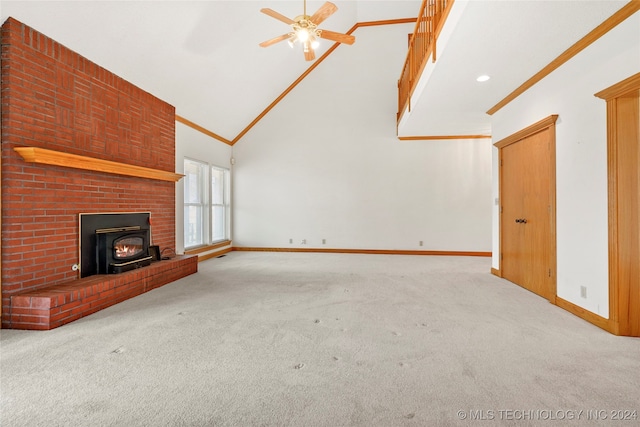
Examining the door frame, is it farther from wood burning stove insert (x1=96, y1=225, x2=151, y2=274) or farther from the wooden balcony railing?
wood burning stove insert (x1=96, y1=225, x2=151, y2=274)

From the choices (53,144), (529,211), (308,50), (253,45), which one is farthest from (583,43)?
A: (53,144)

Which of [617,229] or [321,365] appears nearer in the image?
[321,365]

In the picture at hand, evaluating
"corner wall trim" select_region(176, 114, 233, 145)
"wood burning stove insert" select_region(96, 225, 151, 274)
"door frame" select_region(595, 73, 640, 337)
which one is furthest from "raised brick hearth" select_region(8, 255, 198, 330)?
"door frame" select_region(595, 73, 640, 337)

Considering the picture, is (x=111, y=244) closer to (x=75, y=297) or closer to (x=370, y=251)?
(x=75, y=297)

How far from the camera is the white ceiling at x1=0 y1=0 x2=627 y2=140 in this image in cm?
248

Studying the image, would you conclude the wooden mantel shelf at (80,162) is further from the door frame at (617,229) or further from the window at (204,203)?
the door frame at (617,229)

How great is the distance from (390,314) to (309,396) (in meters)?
1.53

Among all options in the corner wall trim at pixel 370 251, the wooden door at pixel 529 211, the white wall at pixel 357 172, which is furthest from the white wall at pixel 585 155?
the corner wall trim at pixel 370 251

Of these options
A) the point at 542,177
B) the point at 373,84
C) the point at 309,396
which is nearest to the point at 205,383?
the point at 309,396

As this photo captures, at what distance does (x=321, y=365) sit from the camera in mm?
1994

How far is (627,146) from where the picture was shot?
2.48 metres

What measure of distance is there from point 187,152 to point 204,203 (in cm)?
115

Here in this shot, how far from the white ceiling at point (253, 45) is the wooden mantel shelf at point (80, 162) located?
1.15 meters

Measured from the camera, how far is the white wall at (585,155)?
2531 mm
